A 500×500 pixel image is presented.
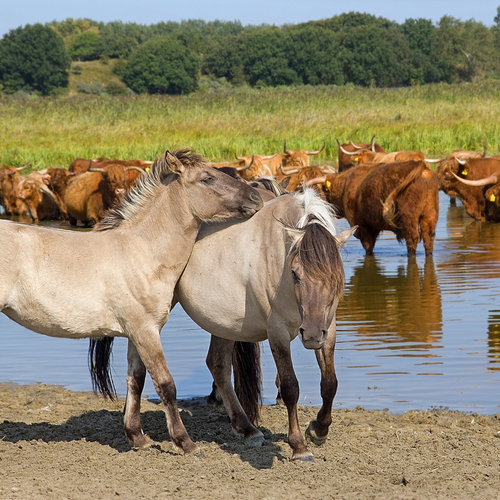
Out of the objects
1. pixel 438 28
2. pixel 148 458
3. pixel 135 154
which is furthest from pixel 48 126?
pixel 438 28

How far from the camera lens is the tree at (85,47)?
115688mm

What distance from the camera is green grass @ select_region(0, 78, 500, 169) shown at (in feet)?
93.8

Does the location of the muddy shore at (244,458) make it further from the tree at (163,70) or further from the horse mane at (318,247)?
the tree at (163,70)

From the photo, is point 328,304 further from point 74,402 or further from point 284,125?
point 284,125

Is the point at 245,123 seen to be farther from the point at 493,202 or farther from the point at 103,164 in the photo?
the point at 493,202

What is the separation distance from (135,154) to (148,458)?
23679 mm

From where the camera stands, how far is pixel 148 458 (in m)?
4.75

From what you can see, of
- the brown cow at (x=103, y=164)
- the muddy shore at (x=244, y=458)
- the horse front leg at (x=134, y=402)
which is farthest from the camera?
the brown cow at (x=103, y=164)

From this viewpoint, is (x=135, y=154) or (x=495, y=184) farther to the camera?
(x=135, y=154)

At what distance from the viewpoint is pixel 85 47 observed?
120 metres

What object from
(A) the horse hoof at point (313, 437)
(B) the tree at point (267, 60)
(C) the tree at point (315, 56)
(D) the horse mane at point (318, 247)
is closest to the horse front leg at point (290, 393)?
(A) the horse hoof at point (313, 437)

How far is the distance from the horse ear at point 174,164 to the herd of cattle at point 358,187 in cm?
73

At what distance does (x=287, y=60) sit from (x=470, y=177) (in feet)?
272

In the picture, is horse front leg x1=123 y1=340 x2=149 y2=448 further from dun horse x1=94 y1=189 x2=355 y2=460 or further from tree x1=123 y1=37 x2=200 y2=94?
tree x1=123 y1=37 x2=200 y2=94
